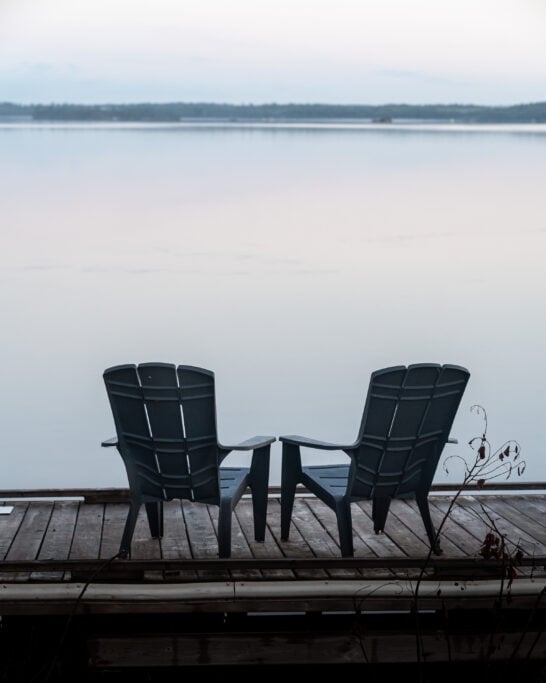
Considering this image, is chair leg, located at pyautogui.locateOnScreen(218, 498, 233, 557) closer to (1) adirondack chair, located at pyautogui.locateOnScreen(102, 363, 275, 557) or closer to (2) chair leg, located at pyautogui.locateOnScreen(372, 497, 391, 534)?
(1) adirondack chair, located at pyautogui.locateOnScreen(102, 363, 275, 557)

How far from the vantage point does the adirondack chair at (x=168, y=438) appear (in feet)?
15.1

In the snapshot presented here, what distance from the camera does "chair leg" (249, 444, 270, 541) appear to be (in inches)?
192

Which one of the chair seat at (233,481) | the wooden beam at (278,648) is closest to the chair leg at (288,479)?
the chair seat at (233,481)

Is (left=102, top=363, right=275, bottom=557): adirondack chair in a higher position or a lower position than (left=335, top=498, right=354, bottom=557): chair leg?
higher

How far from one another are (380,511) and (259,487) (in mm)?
495

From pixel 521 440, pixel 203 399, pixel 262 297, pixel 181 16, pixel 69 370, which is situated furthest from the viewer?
pixel 181 16

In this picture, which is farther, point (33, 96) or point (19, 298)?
point (33, 96)

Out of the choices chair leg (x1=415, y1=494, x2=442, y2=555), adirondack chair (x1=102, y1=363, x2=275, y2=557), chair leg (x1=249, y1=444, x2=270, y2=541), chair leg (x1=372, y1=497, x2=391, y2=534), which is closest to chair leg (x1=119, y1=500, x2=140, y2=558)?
adirondack chair (x1=102, y1=363, x2=275, y2=557)

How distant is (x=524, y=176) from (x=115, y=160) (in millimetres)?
13274

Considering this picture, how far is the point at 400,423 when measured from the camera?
15.5 feet

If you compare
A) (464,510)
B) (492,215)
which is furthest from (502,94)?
(464,510)

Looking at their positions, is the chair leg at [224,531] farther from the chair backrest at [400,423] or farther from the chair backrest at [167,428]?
the chair backrest at [400,423]

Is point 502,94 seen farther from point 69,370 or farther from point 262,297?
point 69,370

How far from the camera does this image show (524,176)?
32562 millimetres
